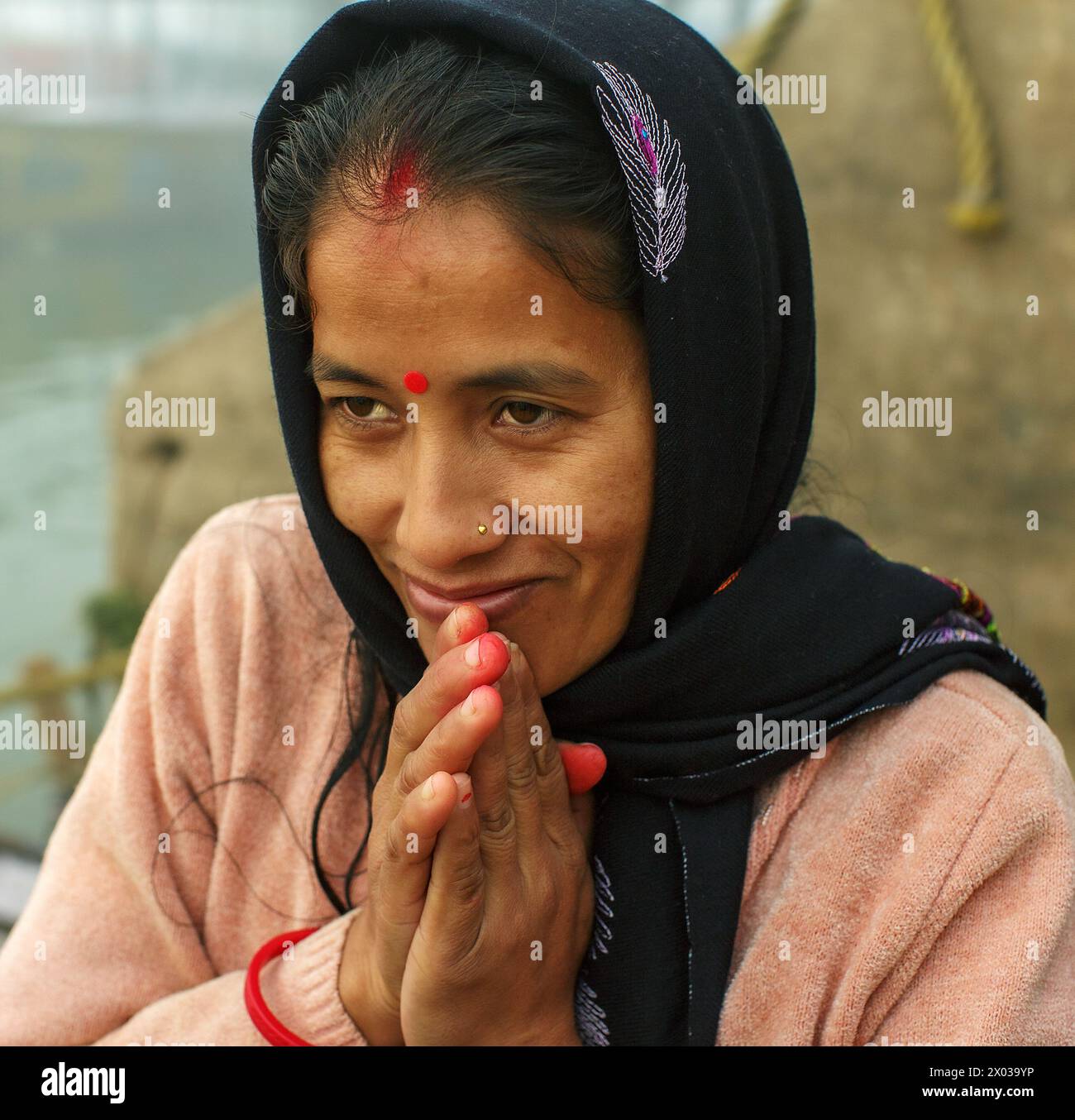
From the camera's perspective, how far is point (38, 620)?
5.30 metres

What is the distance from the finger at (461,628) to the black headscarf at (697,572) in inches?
8.1

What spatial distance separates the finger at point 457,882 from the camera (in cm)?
132

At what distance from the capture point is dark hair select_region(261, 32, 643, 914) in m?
1.29

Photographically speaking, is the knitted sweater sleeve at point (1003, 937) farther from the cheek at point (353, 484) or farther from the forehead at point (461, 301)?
the cheek at point (353, 484)

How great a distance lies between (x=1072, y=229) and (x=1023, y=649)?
1168 millimetres

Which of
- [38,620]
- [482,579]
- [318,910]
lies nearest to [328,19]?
[482,579]

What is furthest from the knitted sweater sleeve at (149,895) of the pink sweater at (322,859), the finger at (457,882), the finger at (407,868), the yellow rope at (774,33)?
the yellow rope at (774,33)

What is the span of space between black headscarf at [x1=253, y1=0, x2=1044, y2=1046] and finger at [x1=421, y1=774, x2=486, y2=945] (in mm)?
222

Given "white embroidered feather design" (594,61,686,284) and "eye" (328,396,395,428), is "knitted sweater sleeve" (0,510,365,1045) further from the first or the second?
"white embroidered feather design" (594,61,686,284)

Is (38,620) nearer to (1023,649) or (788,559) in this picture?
(1023,649)

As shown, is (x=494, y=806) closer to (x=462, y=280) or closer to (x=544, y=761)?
(x=544, y=761)

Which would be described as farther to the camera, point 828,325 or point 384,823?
point 828,325

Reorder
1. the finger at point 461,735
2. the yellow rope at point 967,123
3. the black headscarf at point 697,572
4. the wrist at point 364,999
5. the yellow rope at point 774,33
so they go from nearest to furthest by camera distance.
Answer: the finger at point 461,735
the black headscarf at point 697,572
the wrist at point 364,999
the yellow rope at point 967,123
the yellow rope at point 774,33

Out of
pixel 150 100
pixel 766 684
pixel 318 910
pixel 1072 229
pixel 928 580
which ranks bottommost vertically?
pixel 318 910
